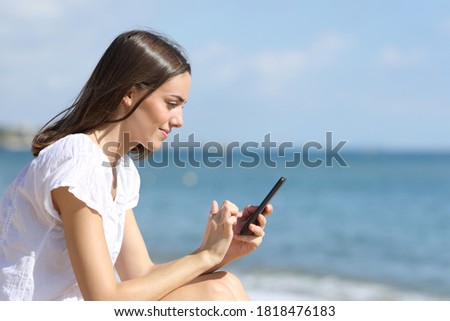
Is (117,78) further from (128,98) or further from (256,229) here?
(256,229)

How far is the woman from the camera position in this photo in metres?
2.28

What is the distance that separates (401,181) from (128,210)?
36584mm

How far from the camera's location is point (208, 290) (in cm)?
262

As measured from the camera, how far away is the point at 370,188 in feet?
108

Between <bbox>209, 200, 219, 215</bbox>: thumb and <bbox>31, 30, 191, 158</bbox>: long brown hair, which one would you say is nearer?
<bbox>31, 30, 191, 158</bbox>: long brown hair

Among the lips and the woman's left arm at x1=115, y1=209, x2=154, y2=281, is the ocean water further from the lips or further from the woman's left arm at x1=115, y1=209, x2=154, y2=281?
the lips

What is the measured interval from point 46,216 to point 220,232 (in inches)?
Answer: 26.2

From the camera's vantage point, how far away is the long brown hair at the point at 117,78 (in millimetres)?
2502

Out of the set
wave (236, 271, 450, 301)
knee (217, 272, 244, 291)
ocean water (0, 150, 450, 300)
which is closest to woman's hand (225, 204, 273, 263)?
knee (217, 272, 244, 291)

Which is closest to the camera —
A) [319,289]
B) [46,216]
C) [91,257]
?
[91,257]

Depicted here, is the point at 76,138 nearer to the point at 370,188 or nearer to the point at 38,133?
the point at 38,133

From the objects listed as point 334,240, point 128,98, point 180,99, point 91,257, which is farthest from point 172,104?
point 334,240

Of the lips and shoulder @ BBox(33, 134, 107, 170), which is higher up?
the lips

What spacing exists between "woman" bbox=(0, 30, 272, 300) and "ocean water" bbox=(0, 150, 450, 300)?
2.31 ft
